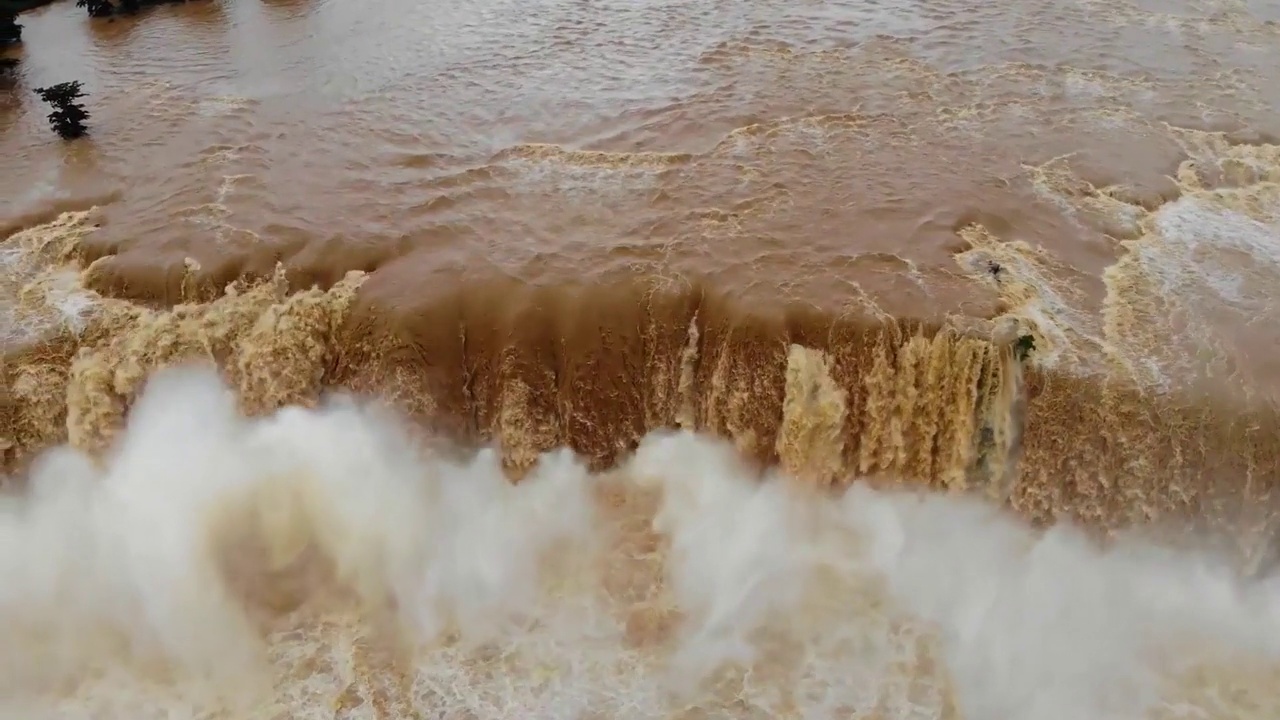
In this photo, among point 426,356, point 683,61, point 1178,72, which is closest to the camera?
point 426,356

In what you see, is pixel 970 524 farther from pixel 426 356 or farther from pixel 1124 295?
pixel 426 356

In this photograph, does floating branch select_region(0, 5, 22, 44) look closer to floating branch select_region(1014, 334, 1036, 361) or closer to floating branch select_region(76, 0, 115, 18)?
floating branch select_region(76, 0, 115, 18)

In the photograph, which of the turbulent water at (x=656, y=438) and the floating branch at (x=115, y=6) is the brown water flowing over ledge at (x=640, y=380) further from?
the floating branch at (x=115, y=6)

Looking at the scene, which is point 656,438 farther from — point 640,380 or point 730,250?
point 730,250

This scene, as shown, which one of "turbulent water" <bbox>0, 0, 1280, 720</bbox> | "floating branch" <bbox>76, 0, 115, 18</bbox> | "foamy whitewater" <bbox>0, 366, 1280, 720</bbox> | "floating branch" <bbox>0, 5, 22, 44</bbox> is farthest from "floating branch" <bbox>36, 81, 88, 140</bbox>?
"foamy whitewater" <bbox>0, 366, 1280, 720</bbox>

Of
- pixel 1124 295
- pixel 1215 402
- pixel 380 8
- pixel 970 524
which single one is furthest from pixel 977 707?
pixel 380 8
